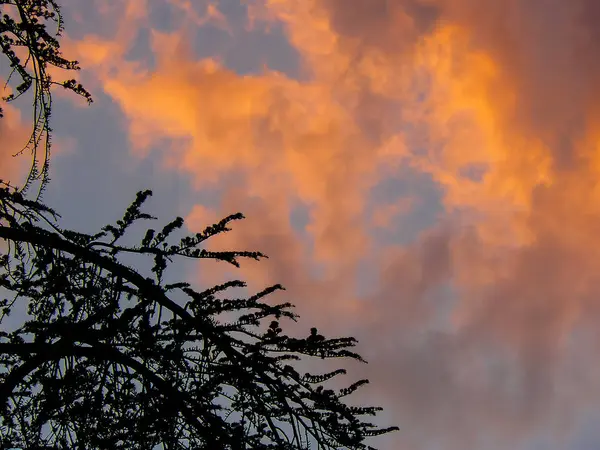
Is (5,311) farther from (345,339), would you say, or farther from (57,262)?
(345,339)

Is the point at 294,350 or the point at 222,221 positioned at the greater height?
the point at 222,221

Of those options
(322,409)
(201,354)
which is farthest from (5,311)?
(322,409)

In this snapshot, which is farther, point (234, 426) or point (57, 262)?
point (57, 262)

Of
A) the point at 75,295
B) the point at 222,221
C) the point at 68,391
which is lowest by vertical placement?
the point at 68,391

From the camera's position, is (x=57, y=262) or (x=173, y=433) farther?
(x=57, y=262)

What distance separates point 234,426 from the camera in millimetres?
4391

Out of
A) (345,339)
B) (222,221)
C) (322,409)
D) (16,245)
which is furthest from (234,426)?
(16,245)

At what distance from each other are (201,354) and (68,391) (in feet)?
3.85

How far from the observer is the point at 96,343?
4777mm

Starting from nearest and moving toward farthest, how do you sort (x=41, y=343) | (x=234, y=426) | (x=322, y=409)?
(x=234, y=426) < (x=322, y=409) < (x=41, y=343)

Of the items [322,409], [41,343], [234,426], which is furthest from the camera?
[41,343]

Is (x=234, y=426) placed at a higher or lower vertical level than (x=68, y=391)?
lower

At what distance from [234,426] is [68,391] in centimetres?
146

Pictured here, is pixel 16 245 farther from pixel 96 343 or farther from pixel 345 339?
pixel 345 339
